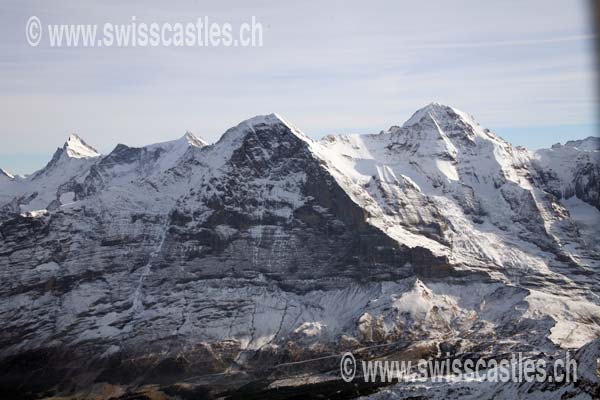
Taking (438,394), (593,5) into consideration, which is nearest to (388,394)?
(438,394)

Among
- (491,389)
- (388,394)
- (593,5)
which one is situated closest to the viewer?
(593,5)

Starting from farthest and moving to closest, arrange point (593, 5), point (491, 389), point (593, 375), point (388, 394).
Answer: point (388, 394)
point (491, 389)
point (593, 375)
point (593, 5)

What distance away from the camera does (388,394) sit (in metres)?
169

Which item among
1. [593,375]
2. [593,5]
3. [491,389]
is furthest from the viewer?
[491,389]

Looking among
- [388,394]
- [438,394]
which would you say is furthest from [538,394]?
[388,394]

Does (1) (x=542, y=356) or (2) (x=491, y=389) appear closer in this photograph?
(2) (x=491, y=389)

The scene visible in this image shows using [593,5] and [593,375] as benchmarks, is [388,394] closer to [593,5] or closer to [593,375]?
[593,375]

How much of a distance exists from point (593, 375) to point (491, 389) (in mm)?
23974

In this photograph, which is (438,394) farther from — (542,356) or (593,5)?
(593,5)

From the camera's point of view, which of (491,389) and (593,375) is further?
(491,389)

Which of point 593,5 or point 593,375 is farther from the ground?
point 593,5

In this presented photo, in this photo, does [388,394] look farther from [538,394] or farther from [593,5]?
[593,5]

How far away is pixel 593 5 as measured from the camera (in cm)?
5403

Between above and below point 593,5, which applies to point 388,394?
below
